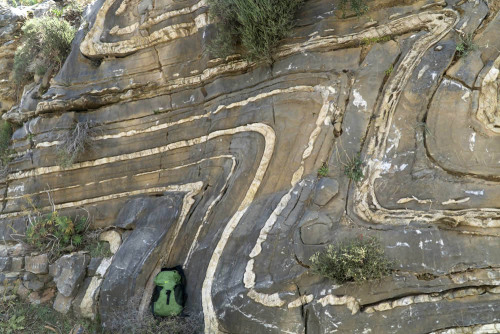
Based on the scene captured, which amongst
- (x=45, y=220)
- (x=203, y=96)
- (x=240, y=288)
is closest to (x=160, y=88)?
(x=203, y=96)

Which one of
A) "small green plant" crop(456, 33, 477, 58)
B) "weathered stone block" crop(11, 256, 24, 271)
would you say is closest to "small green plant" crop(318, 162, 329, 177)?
"small green plant" crop(456, 33, 477, 58)

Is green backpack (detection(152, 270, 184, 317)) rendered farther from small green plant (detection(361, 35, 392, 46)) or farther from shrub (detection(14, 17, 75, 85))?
shrub (detection(14, 17, 75, 85))

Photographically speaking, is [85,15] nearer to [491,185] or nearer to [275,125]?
[275,125]

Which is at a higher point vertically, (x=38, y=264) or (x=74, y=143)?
(x=74, y=143)

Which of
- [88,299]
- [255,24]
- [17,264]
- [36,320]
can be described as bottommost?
[36,320]

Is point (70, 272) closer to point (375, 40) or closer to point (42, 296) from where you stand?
point (42, 296)

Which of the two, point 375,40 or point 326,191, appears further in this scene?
point 375,40

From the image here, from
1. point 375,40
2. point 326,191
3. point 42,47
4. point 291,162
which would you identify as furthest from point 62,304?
point 375,40
